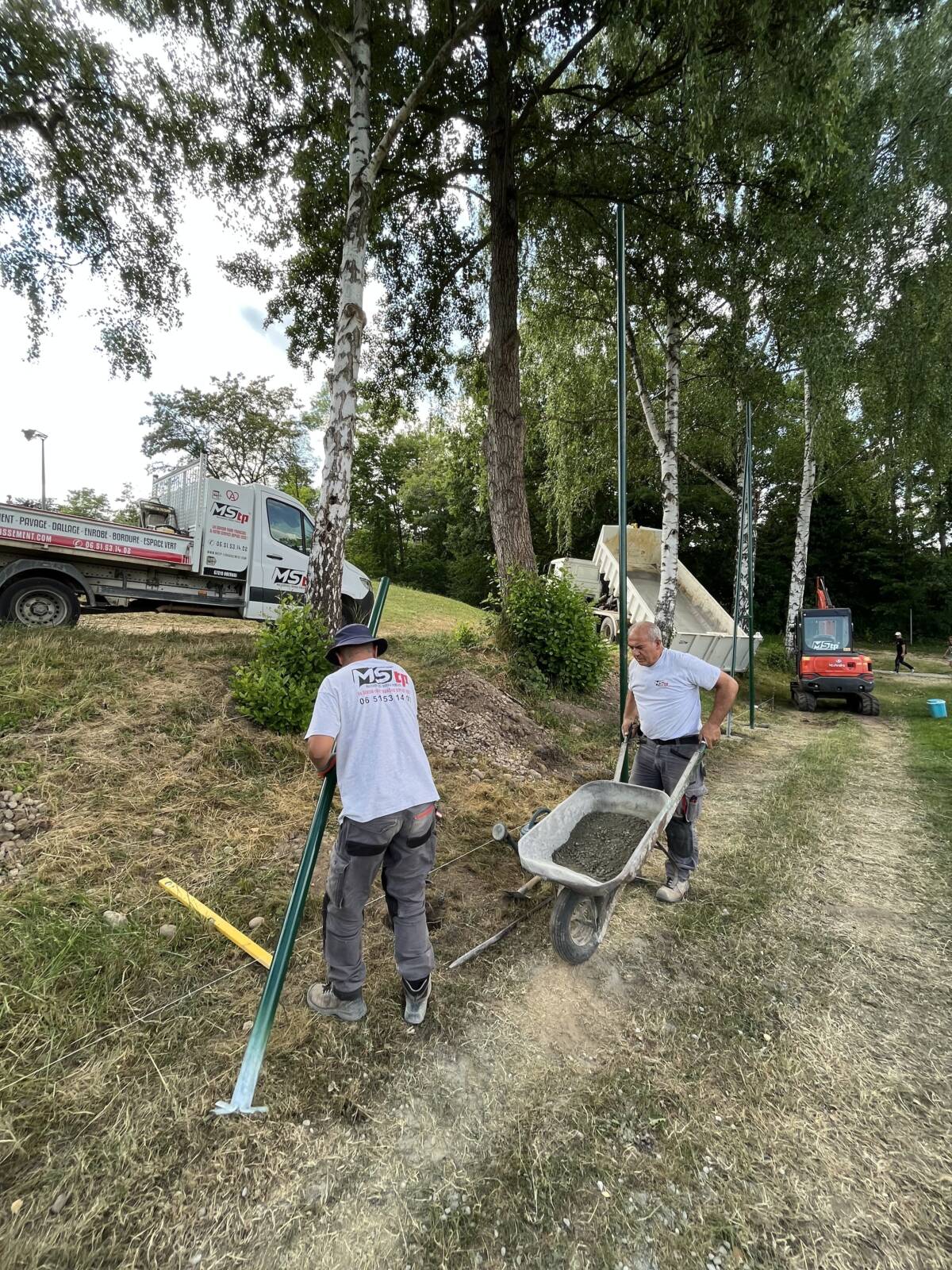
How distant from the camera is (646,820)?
334 centimetres

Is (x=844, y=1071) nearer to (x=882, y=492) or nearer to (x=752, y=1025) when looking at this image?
(x=752, y=1025)

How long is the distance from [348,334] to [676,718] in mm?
4678

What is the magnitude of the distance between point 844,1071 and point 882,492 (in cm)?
1761

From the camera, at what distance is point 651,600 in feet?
45.6

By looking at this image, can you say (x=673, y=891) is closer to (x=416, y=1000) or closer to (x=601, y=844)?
(x=601, y=844)

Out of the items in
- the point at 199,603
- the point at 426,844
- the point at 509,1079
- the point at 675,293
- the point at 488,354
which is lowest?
the point at 509,1079

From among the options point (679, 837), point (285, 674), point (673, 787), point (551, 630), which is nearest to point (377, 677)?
point (673, 787)

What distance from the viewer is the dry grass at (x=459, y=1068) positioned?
1563mm

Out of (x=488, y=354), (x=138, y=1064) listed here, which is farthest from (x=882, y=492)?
(x=138, y=1064)

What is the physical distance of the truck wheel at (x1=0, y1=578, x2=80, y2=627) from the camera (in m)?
5.81

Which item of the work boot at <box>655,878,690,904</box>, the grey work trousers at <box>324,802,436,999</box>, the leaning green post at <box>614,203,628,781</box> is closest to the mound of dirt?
the leaning green post at <box>614,203,628,781</box>

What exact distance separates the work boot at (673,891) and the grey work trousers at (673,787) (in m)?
0.03

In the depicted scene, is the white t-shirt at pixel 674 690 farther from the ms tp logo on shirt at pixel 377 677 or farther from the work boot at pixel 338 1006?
the work boot at pixel 338 1006

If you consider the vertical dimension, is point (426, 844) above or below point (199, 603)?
below
